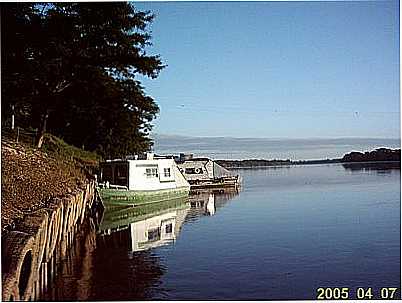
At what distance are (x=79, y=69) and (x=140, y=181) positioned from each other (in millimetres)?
2963

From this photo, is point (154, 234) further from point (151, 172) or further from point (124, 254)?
point (151, 172)

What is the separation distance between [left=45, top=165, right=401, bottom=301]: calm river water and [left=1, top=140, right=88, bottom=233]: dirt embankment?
0.44m

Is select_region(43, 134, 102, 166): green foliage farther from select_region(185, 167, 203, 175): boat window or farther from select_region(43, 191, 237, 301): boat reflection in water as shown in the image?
select_region(185, 167, 203, 175): boat window

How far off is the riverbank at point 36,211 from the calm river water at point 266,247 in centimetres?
15

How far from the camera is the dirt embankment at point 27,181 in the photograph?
3760 millimetres

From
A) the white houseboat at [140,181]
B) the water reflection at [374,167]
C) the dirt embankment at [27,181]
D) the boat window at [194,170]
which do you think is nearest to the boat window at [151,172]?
the white houseboat at [140,181]

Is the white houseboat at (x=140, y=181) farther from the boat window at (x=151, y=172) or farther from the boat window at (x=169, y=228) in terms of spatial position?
the boat window at (x=169, y=228)

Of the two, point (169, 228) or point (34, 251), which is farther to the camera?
point (169, 228)

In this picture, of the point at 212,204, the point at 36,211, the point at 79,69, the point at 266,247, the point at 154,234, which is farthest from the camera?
the point at 212,204

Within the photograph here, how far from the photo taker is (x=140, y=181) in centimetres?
751

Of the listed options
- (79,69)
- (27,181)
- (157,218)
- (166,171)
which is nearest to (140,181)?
(166,171)

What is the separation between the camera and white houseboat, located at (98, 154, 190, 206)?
271 inches

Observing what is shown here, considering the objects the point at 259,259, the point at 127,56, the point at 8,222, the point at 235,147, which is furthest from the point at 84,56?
the point at 259,259

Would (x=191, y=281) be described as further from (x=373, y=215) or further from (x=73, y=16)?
(x=73, y=16)
